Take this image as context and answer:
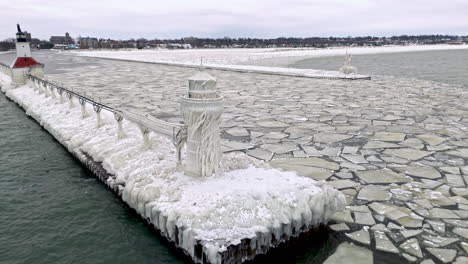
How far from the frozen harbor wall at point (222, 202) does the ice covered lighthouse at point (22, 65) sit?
13311 millimetres

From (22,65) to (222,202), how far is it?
55.2ft

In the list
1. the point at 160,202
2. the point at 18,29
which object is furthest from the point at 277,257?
the point at 18,29

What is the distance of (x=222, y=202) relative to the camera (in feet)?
13.1

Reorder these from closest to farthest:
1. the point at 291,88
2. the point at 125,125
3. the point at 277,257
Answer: the point at 277,257 → the point at 125,125 → the point at 291,88

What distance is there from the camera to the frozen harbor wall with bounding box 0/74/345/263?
3666 millimetres

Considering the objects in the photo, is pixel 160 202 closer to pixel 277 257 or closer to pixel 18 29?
pixel 277 257

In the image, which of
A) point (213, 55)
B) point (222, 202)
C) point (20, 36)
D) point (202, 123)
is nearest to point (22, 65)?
point (20, 36)

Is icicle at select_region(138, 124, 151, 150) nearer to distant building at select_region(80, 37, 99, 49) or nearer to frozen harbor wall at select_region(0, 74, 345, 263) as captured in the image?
frozen harbor wall at select_region(0, 74, 345, 263)

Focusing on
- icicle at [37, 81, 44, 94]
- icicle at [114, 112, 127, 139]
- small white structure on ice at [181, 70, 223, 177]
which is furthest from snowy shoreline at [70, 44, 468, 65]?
small white structure on ice at [181, 70, 223, 177]

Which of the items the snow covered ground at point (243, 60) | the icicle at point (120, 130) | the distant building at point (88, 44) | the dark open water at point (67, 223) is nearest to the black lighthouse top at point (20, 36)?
the snow covered ground at point (243, 60)

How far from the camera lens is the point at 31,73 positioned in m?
16.5

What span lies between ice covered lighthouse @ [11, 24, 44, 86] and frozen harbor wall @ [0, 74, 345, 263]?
43.7 feet

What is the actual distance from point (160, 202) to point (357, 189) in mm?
2847

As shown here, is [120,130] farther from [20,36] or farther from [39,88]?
[20,36]
